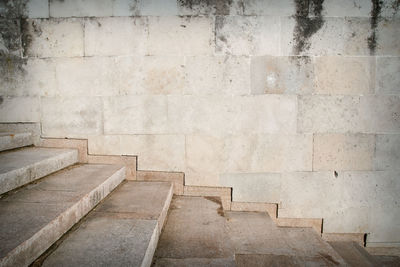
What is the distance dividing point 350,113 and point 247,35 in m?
1.93

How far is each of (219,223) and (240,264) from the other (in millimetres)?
509

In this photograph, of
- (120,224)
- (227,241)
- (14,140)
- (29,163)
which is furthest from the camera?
(14,140)

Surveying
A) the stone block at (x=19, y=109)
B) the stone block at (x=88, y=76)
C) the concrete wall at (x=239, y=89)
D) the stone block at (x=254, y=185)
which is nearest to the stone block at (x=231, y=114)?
the concrete wall at (x=239, y=89)

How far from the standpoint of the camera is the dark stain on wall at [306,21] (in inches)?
131

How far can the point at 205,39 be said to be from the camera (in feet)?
11.1

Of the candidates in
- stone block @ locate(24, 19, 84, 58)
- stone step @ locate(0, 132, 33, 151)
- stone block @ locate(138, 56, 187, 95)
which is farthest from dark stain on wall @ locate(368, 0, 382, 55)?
stone step @ locate(0, 132, 33, 151)

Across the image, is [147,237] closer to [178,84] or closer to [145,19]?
[178,84]

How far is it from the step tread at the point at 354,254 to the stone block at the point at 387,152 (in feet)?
4.01

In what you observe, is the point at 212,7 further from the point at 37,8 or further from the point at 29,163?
the point at 29,163

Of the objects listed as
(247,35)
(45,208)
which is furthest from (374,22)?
(45,208)

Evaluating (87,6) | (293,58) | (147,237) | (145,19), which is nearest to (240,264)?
(147,237)

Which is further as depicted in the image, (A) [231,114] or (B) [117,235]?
(A) [231,114]

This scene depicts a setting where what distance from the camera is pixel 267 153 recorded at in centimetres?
344

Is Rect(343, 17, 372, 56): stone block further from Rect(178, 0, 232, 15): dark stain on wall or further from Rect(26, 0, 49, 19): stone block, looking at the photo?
Rect(26, 0, 49, 19): stone block
